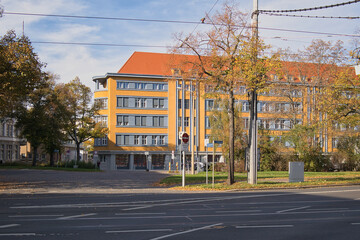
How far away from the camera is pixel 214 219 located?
11.4m

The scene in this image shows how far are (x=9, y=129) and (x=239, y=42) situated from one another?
6991cm

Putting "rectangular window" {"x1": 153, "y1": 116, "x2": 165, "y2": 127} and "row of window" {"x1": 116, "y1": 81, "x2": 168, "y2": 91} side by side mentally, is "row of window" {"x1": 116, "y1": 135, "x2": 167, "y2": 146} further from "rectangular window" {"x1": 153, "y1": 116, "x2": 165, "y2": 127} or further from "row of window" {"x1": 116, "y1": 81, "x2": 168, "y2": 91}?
"row of window" {"x1": 116, "y1": 81, "x2": 168, "y2": 91}

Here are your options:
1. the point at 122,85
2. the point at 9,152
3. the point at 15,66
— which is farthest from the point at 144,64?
the point at 15,66

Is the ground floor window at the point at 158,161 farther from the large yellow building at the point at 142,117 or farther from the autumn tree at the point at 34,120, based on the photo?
the autumn tree at the point at 34,120

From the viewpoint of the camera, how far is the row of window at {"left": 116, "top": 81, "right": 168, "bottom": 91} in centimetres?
6869

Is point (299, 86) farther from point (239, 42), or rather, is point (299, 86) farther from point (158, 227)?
point (158, 227)

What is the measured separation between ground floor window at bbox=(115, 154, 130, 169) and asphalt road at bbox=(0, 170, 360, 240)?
53.7m

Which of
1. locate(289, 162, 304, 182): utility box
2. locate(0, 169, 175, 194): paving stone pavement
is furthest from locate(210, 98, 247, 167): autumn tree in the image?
locate(289, 162, 304, 182): utility box

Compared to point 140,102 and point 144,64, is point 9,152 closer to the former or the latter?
point 140,102

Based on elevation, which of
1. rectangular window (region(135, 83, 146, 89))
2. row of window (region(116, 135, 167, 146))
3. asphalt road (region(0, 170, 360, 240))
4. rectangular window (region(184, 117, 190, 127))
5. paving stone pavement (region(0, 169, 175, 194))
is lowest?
paving stone pavement (region(0, 169, 175, 194))

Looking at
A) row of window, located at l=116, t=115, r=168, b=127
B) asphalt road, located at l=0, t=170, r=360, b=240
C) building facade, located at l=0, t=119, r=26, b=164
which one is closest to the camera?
asphalt road, located at l=0, t=170, r=360, b=240

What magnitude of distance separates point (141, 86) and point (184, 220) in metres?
58.9

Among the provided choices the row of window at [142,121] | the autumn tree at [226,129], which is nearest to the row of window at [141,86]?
the row of window at [142,121]

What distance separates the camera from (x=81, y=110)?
65.0 metres
